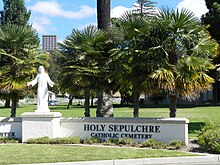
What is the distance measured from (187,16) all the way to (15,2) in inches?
1675

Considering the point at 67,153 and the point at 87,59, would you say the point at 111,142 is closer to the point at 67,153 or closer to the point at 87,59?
the point at 67,153

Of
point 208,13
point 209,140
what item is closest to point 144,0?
point 208,13

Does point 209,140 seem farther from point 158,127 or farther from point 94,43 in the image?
point 94,43

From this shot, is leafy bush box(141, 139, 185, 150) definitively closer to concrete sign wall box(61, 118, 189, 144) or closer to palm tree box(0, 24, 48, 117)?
concrete sign wall box(61, 118, 189, 144)

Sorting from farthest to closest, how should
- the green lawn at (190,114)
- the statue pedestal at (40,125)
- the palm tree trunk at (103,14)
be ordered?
the green lawn at (190,114), the palm tree trunk at (103,14), the statue pedestal at (40,125)

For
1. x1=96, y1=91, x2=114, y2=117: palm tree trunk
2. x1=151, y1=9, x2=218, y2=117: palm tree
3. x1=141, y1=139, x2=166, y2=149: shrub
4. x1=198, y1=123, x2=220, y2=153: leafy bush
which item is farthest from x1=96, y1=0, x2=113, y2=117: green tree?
x1=198, y1=123, x2=220, y2=153: leafy bush

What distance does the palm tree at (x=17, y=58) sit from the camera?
15375 millimetres

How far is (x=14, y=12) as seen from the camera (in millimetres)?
50719

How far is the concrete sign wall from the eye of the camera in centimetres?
1249

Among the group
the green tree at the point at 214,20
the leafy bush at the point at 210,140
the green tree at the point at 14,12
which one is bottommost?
the leafy bush at the point at 210,140

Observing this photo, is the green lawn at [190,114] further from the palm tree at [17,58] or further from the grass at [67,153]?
the palm tree at [17,58]

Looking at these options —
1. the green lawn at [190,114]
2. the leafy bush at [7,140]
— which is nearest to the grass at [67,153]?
the leafy bush at [7,140]

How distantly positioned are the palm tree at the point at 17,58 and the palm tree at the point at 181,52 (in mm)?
5282

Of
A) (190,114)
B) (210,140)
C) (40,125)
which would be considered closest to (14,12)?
(190,114)
